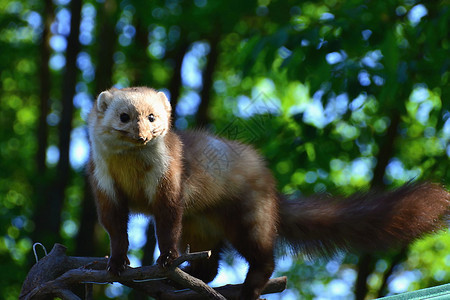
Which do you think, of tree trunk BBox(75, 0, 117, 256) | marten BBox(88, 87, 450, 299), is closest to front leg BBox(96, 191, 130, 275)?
marten BBox(88, 87, 450, 299)

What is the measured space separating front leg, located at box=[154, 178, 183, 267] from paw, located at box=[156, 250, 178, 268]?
0.6 inches

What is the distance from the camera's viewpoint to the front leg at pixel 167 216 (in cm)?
351

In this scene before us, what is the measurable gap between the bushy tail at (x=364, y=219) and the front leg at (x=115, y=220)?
46.5 inches

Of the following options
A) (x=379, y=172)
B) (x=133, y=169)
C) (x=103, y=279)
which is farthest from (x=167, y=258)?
(x=379, y=172)

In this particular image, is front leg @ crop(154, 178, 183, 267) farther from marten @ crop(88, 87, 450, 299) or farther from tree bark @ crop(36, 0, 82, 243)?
tree bark @ crop(36, 0, 82, 243)

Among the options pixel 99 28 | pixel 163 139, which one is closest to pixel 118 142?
pixel 163 139

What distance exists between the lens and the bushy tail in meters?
4.06

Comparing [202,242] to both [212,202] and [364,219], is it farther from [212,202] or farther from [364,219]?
[364,219]

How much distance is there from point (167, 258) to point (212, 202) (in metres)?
0.72

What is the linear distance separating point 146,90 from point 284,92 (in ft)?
28.7

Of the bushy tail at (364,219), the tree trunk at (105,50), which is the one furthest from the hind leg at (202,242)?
the tree trunk at (105,50)

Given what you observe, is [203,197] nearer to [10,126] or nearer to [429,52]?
[429,52]

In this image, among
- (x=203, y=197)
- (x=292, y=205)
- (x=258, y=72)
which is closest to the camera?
(x=203, y=197)

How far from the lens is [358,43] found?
5180mm
